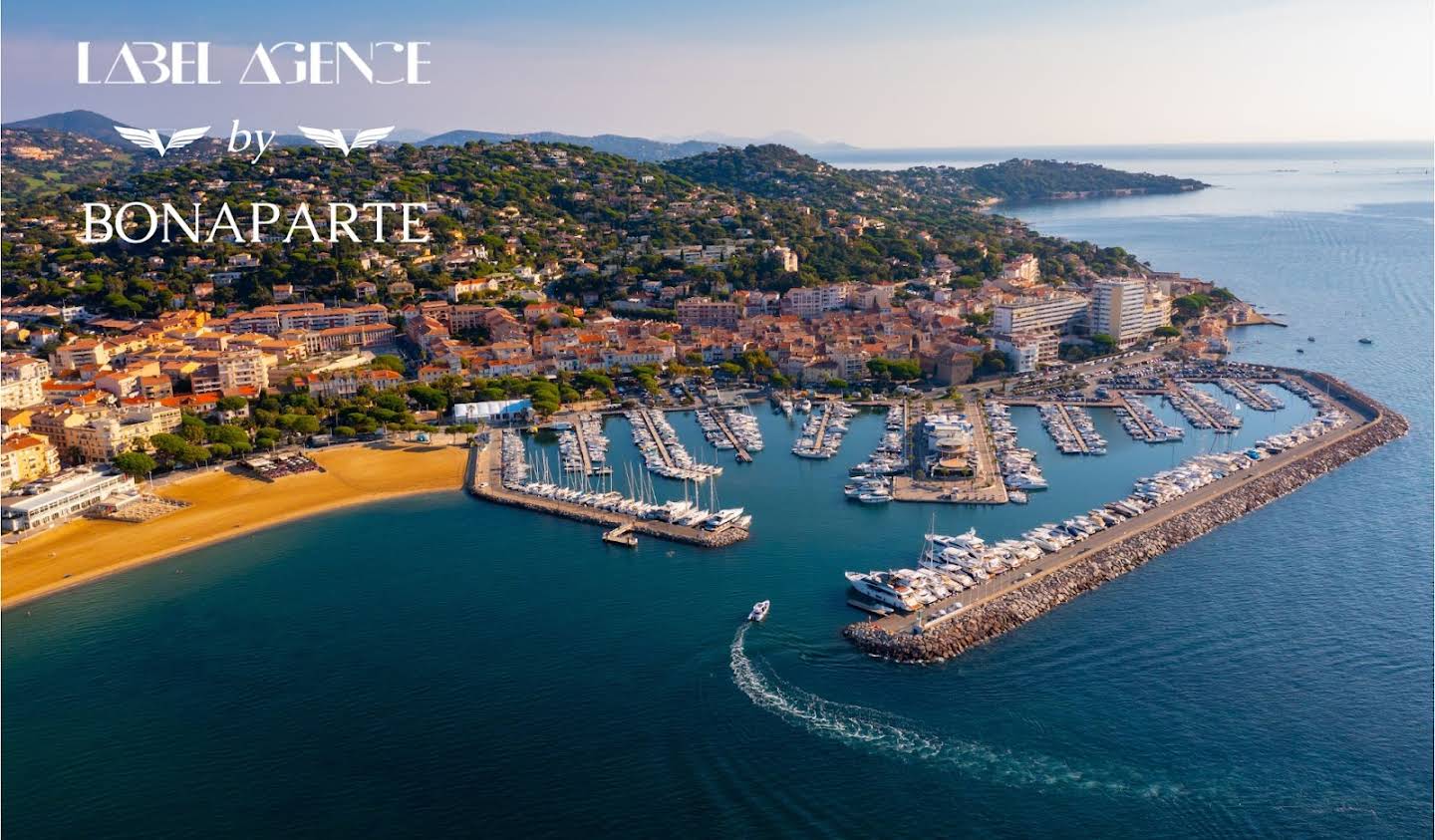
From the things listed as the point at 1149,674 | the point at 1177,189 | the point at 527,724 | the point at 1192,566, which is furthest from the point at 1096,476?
the point at 1177,189

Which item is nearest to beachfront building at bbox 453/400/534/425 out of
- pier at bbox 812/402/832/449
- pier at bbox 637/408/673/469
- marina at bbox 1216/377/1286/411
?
pier at bbox 637/408/673/469

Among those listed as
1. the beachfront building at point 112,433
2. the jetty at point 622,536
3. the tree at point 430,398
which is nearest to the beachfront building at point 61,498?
the beachfront building at point 112,433

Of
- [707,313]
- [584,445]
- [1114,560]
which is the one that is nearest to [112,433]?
[584,445]

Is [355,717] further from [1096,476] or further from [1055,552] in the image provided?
[1096,476]

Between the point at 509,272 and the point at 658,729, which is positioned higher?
the point at 509,272

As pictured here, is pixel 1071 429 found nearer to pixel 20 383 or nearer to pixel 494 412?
pixel 494 412
